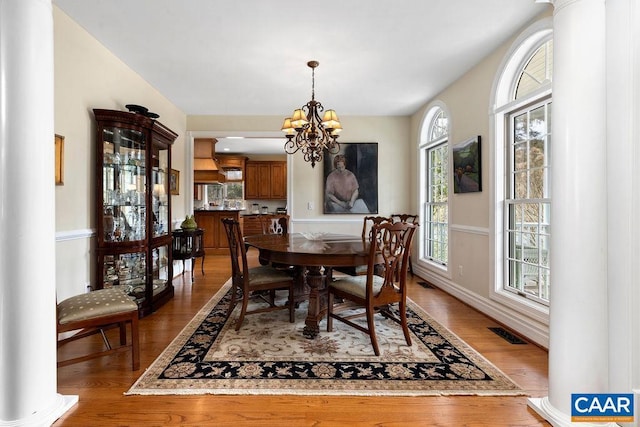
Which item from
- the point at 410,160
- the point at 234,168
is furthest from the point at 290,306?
the point at 234,168

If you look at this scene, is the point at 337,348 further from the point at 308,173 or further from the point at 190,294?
the point at 308,173

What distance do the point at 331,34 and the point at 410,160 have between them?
297 cm

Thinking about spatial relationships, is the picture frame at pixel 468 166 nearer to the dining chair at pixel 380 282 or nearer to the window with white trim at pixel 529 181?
the window with white trim at pixel 529 181

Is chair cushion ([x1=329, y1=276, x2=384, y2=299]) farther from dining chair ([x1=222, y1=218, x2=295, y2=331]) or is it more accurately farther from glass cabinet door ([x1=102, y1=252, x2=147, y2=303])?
glass cabinet door ([x1=102, y1=252, x2=147, y2=303])

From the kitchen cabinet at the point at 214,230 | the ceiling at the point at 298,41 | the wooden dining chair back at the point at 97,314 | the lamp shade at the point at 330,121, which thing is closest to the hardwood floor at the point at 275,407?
the wooden dining chair back at the point at 97,314

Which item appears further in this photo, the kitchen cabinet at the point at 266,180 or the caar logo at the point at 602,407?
the kitchen cabinet at the point at 266,180

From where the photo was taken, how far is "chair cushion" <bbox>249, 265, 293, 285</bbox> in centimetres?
263

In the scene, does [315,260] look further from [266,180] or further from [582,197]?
[266,180]

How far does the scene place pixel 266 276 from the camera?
2.67 m

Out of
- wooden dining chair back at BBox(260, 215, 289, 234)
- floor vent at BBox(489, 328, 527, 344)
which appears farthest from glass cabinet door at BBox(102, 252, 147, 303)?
floor vent at BBox(489, 328, 527, 344)

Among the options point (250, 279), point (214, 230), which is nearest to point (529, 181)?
point (250, 279)

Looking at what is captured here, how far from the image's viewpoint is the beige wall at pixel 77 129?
242 centimetres

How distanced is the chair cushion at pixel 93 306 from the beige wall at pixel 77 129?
650mm

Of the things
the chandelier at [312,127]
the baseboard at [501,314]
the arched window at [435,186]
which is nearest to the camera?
the baseboard at [501,314]
